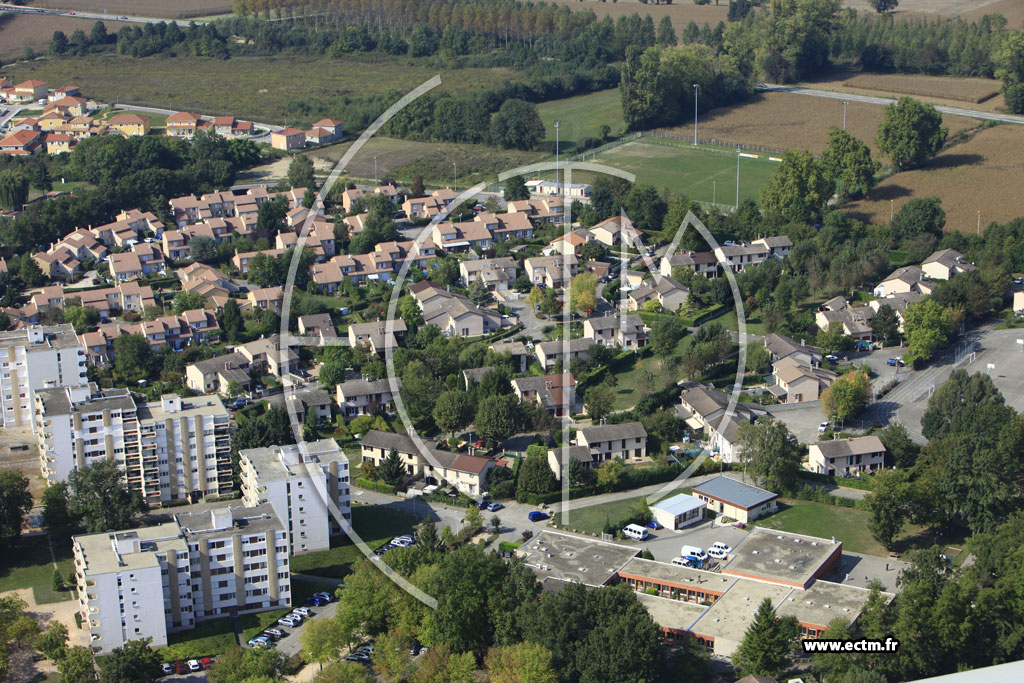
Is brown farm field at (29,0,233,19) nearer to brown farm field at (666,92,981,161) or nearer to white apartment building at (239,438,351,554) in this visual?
brown farm field at (666,92,981,161)

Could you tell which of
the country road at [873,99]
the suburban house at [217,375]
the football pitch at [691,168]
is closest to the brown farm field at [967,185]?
the country road at [873,99]

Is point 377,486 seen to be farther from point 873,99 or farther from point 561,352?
point 873,99

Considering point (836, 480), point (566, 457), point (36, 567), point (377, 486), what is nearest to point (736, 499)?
point (836, 480)

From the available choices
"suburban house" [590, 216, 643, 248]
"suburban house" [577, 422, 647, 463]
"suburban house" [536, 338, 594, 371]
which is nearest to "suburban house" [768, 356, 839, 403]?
"suburban house" [577, 422, 647, 463]

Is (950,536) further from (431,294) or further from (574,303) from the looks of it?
(431,294)

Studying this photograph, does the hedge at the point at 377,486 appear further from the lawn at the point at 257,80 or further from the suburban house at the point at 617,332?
the lawn at the point at 257,80

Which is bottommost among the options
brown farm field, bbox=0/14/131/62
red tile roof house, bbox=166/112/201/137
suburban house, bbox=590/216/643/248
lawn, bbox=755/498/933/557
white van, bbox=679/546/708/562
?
lawn, bbox=755/498/933/557

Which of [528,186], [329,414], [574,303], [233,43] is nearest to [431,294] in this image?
[574,303]
